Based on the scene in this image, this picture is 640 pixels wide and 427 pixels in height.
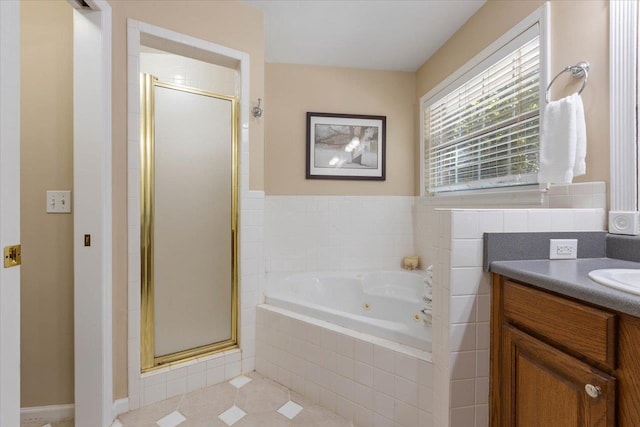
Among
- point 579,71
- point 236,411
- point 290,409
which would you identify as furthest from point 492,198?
point 236,411

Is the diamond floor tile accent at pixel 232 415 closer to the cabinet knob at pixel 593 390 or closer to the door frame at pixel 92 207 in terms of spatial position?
the door frame at pixel 92 207

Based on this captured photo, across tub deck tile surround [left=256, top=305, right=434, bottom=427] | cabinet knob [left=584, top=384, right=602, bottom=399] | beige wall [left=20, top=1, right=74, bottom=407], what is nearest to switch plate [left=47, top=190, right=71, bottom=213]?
beige wall [left=20, top=1, right=74, bottom=407]

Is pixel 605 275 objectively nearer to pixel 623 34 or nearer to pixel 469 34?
pixel 623 34

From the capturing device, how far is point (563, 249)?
3.97 ft

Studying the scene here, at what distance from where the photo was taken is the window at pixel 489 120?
1737 millimetres

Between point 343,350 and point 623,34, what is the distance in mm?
1862

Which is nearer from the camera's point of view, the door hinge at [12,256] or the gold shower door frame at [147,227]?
the door hinge at [12,256]

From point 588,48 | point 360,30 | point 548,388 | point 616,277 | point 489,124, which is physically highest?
point 360,30

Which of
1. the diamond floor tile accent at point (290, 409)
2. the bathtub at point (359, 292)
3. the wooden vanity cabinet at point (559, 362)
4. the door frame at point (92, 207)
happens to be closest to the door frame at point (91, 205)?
the door frame at point (92, 207)

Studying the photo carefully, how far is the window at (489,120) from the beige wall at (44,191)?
244 cm

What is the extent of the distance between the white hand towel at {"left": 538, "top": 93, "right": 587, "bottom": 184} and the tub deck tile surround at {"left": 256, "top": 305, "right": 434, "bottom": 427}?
3.35ft

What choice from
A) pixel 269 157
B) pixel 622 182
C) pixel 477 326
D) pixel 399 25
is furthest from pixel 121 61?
pixel 622 182

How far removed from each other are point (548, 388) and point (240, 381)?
1.69 m

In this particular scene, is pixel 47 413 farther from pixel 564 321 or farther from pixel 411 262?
pixel 411 262
